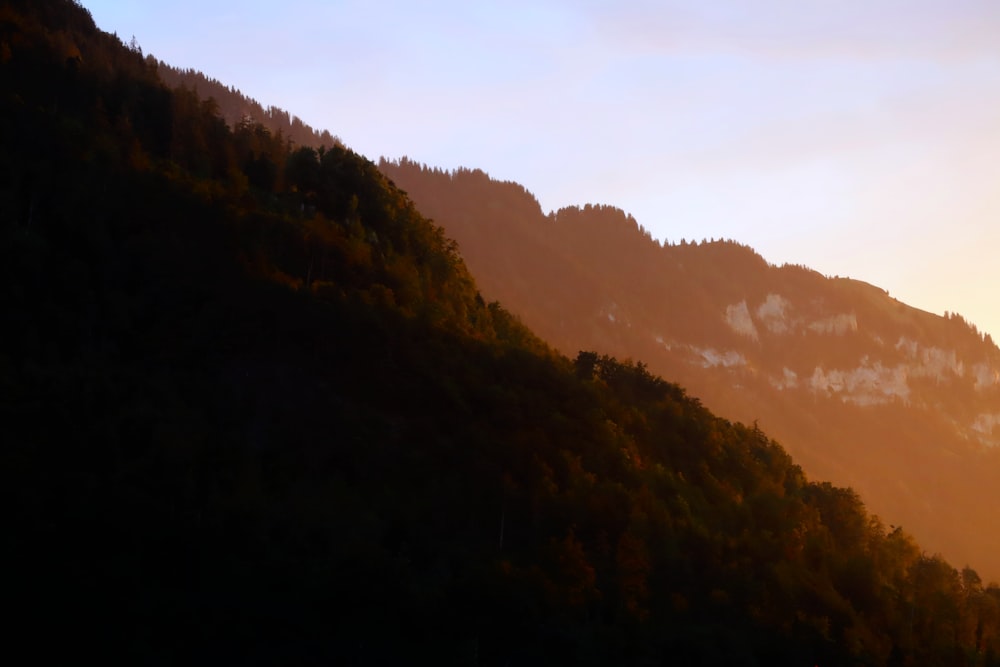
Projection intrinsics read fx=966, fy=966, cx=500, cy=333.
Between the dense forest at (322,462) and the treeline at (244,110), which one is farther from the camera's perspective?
the treeline at (244,110)

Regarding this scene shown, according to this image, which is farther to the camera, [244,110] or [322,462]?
[244,110]

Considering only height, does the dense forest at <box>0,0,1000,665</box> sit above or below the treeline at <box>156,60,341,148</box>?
below

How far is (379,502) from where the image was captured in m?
Answer: 52.8

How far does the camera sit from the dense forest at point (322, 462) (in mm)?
44281

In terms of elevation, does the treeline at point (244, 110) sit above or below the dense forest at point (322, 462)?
above

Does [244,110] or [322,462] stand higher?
[244,110]

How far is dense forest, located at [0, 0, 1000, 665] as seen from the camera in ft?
145

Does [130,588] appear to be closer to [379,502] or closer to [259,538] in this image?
[259,538]

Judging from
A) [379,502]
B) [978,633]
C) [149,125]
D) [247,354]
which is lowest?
[978,633]

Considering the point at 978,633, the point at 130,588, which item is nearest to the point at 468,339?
the point at 130,588

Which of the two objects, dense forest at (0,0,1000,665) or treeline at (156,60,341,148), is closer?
dense forest at (0,0,1000,665)

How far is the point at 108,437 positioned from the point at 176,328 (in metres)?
10.5

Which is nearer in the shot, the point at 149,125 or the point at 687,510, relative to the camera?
the point at 687,510

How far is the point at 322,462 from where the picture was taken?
53281 millimetres
